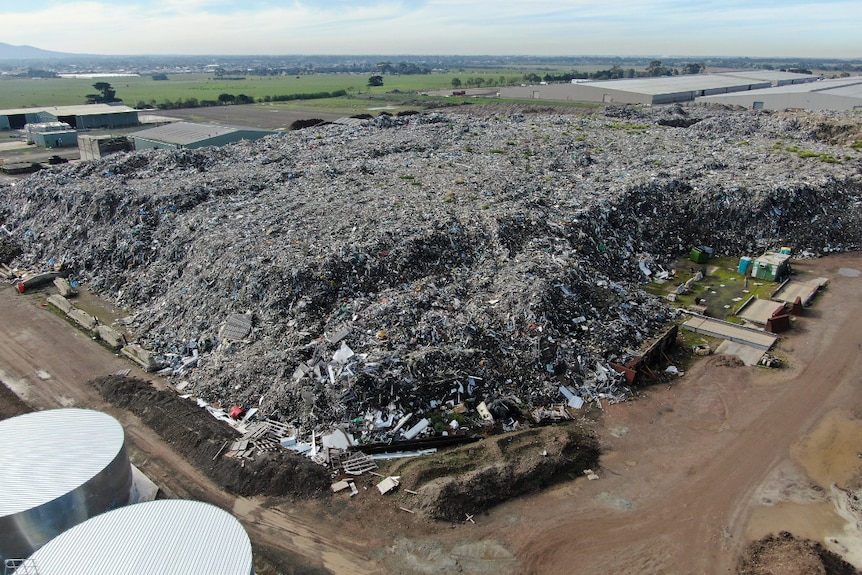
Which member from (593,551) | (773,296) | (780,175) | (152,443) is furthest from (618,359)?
(780,175)

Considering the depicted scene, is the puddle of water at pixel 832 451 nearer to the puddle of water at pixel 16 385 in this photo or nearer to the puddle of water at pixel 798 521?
the puddle of water at pixel 798 521

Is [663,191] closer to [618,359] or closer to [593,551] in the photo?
[618,359]

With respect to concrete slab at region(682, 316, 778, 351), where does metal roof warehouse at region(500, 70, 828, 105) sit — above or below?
above

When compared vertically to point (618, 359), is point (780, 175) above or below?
above

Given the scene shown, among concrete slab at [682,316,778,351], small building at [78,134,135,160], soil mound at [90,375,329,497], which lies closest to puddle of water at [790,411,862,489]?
concrete slab at [682,316,778,351]

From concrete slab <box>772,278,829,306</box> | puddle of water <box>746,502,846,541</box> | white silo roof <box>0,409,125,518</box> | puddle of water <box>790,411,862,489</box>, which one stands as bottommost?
puddle of water <box>746,502,846,541</box>

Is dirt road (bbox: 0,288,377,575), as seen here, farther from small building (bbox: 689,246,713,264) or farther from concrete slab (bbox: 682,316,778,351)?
small building (bbox: 689,246,713,264)

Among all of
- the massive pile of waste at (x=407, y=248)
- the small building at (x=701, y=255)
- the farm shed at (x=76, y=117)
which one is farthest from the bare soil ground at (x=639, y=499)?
the farm shed at (x=76, y=117)
